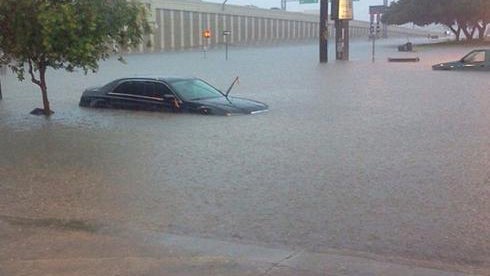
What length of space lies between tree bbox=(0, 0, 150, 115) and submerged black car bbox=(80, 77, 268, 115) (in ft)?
5.89

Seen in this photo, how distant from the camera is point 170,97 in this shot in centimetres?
1797

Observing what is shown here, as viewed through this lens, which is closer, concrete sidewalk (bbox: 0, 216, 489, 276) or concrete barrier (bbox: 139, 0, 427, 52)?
concrete sidewalk (bbox: 0, 216, 489, 276)

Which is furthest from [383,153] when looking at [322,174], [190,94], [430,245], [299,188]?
[190,94]

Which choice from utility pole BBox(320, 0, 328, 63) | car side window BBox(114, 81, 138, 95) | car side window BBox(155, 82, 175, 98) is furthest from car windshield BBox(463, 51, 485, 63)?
car side window BBox(114, 81, 138, 95)

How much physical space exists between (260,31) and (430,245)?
4104 inches

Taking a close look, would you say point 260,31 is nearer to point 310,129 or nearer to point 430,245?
point 310,129

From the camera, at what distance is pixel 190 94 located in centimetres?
1816

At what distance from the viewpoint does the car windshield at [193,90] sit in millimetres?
18031

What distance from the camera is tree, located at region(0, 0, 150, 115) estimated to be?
15.0 metres

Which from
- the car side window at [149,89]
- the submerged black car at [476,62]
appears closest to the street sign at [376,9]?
the submerged black car at [476,62]

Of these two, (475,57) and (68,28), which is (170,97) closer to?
(68,28)

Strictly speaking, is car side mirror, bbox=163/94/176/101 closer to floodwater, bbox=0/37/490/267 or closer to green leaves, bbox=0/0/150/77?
floodwater, bbox=0/37/490/267

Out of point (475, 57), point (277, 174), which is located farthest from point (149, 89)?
point (475, 57)

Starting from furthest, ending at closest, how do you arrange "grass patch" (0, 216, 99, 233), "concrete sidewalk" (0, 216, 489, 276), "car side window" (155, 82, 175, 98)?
1. "car side window" (155, 82, 175, 98)
2. "grass patch" (0, 216, 99, 233)
3. "concrete sidewalk" (0, 216, 489, 276)
